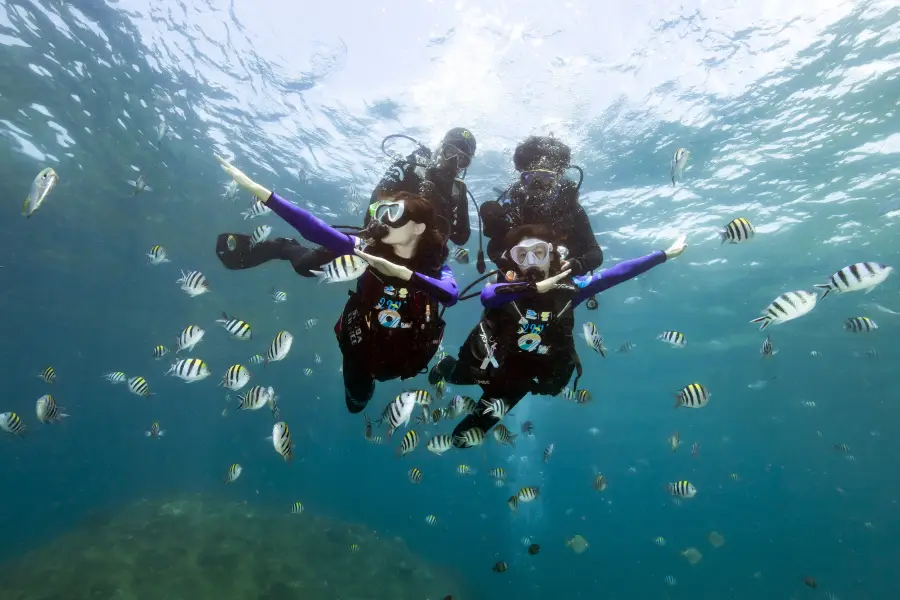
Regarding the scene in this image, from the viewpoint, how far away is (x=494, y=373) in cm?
553

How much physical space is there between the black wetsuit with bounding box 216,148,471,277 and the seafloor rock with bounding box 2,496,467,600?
14679 mm

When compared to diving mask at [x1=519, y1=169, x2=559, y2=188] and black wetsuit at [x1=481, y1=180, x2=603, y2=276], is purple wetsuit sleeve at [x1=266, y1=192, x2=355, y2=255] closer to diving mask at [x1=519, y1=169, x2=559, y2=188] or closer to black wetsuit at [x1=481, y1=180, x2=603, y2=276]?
black wetsuit at [x1=481, y1=180, x2=603, y2=276]

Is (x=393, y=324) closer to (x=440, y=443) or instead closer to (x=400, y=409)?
(x=400, y=409)

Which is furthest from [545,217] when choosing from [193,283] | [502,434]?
[193,283]

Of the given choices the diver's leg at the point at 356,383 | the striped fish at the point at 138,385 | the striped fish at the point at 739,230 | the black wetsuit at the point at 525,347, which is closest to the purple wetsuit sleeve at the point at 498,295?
the black wetsuit at the point at 525,347

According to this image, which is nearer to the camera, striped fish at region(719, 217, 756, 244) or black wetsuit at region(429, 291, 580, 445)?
black wetsuit at region(429, 291, 580, 445)

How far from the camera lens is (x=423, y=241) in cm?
504

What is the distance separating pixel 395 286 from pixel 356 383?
6.33 ft

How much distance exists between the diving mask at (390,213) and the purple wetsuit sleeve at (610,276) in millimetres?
2177

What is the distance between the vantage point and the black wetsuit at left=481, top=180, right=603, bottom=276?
21.2 feet

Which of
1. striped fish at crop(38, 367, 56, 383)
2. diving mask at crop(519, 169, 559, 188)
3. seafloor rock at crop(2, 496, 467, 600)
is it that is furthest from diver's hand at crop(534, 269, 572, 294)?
seafloor rock at crop(2, 496, 467, 600)

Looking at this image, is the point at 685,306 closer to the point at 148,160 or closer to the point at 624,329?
the point at 624,329

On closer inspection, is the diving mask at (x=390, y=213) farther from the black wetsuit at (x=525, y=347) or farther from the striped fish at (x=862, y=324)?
the striped fish at (x=862, y=324)

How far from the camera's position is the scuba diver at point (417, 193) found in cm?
607
